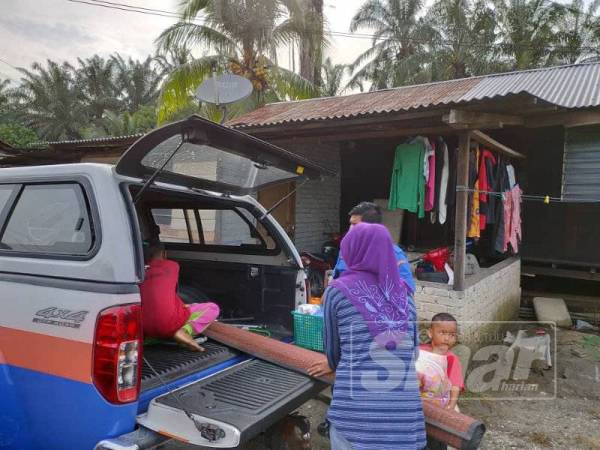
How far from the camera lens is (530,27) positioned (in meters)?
21.1

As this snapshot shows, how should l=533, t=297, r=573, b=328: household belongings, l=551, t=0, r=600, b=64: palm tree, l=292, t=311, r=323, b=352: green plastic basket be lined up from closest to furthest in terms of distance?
l=292, t=311, r=323, b=352: green plastic basket, l=533, t=297, r=573, b=328: household belongings, l=551, t=0, r=600, b=64: palm tree

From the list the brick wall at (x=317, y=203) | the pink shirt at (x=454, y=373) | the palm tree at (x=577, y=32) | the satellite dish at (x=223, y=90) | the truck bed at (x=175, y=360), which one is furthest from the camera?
the palm tree at (x=577, y=32)

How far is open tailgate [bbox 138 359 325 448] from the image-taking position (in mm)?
1758

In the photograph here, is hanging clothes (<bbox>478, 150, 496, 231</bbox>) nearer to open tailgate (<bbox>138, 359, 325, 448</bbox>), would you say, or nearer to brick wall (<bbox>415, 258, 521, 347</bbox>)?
brick wall (<bbox>415, 258, 521, 347</bbox>)

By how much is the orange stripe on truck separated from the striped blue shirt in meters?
1.04

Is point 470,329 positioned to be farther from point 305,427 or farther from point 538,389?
point 305,427

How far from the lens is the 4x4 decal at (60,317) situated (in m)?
1.78

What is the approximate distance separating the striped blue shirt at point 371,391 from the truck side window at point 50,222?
1.20m

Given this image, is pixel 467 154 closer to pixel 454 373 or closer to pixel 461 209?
pixel 461 209

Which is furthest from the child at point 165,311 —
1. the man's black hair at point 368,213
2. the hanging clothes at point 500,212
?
the hanging clothes at point 500,212

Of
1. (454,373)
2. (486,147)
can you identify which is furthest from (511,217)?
(454,373)

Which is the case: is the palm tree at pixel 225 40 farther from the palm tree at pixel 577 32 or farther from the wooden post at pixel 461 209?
the palm tree at pixel 577 32

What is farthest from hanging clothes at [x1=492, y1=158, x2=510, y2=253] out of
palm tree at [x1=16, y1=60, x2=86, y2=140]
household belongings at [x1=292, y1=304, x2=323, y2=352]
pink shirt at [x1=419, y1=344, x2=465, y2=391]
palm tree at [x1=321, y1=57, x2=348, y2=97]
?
palm tree at [x1=16, y1=60, x2=86, y2=140]

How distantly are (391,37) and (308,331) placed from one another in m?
24.6
